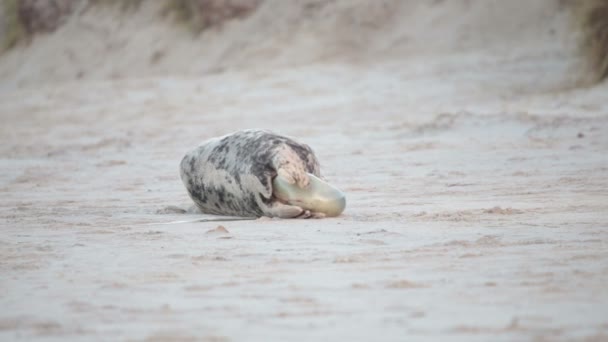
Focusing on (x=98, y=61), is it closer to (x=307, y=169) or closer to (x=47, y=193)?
(x=47, y=193)

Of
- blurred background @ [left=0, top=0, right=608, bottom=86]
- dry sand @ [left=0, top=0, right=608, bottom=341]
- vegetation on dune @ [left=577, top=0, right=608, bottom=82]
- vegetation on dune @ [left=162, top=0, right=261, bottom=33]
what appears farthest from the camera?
vegetation on dune @ [left=162, top=0, right=261, bottom=33]

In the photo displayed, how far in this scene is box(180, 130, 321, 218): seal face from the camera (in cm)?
657

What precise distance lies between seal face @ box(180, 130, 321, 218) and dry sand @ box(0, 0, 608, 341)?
230 mm

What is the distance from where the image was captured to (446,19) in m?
18.0

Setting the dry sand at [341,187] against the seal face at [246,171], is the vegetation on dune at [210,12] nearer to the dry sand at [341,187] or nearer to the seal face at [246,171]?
the dry sand at [341,187]

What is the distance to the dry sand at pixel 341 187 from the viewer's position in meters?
3.78

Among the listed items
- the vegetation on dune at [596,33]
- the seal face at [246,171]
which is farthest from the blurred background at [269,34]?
the seal face at [246,171]

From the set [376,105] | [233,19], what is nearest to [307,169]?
[376,105]

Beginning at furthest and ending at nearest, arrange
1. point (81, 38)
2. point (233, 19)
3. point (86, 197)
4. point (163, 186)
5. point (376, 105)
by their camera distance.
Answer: point (81, 38)
point (233, 19)
point (376, 105)
point (163, 186)
point (86, 197)

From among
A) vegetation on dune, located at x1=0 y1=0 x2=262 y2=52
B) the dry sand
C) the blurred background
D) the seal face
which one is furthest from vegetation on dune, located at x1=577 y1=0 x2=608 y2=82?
the seal face

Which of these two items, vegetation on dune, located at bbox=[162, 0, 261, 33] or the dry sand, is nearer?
the dry sand

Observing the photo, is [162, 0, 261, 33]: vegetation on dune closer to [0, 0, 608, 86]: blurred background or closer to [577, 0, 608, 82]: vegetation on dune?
[0, 0, 608, 86]: blurred background

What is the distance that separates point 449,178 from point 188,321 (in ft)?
18.0

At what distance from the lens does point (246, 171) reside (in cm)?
666
